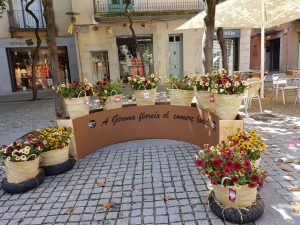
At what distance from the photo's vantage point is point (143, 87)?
530 centimetres

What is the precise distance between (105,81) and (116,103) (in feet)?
1.59

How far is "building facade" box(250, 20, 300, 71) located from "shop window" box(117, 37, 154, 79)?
481 inches

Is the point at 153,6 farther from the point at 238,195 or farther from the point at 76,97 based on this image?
the point at 238,195

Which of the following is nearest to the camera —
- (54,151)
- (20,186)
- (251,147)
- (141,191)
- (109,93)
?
(251,147)

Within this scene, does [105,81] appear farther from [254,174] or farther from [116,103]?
[254,174]

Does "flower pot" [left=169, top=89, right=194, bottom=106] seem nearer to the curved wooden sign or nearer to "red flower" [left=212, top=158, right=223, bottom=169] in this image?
the curved wooden sign

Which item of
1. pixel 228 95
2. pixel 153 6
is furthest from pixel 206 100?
pixel 153 6

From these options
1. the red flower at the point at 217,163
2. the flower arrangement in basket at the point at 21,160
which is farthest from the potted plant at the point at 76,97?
the red flower at the point at 217,163

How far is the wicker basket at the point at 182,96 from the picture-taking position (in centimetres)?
507

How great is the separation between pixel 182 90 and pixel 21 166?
300 centimetres

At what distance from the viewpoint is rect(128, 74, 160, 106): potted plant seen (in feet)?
17.2

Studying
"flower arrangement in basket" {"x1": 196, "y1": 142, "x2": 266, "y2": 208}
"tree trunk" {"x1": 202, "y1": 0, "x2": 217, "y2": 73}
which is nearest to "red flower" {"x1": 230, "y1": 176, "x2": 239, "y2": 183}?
"flower arrangement in basket" {"x1": 196, "y1": 142, "x2": 266, "y2": 208}

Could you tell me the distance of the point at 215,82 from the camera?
13.2ft

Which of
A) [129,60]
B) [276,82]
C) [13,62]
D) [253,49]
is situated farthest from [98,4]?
[253,49]
